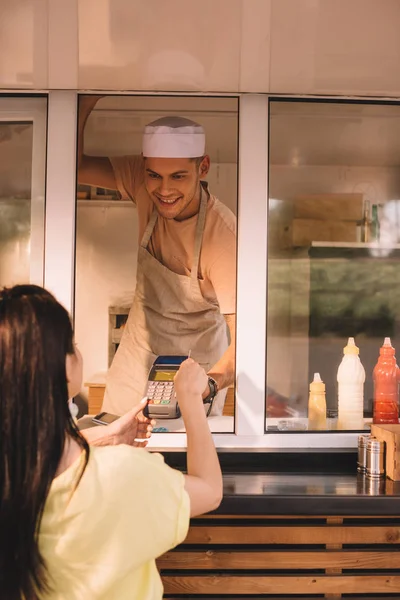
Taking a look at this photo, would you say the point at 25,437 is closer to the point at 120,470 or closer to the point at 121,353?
the point at 120,470

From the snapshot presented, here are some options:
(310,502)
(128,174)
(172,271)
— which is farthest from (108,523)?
(128,174)

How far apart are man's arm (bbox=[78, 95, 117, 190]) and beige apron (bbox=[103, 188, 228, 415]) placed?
0.66 feet

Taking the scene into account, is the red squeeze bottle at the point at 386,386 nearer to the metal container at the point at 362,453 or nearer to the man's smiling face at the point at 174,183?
the metal container at the point at 362,453

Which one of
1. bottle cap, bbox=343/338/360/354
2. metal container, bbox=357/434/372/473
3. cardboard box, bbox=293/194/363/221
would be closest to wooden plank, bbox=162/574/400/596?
metal container, bbox=357/434/372/473

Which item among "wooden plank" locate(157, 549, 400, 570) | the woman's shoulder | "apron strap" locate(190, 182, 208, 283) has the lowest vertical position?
"wooden plank" locate(157, 549, 400, 570)

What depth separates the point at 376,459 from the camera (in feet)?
7.15

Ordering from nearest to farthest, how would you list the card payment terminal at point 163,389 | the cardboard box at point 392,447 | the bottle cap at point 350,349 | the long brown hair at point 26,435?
the long brown hair at point 26,435, the cardboard box at point 392,447, the card payment terminal at point 163,389, the bottle cap at point 350,349

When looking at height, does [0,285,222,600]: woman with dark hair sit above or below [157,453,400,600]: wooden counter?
above

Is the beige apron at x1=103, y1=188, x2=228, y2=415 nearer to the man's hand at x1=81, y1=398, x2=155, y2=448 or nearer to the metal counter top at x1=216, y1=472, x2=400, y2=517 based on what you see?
the metal counter top at x1=216, y1=472, x2=400, y2=517

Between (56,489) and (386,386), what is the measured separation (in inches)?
62.8

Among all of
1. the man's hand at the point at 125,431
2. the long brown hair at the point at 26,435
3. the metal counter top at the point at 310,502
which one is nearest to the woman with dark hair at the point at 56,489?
the long brown hair at the point at 26,435

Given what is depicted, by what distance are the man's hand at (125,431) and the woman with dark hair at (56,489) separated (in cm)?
52

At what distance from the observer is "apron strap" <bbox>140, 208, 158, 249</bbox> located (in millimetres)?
2379

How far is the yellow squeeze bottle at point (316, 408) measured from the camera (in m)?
2.41
